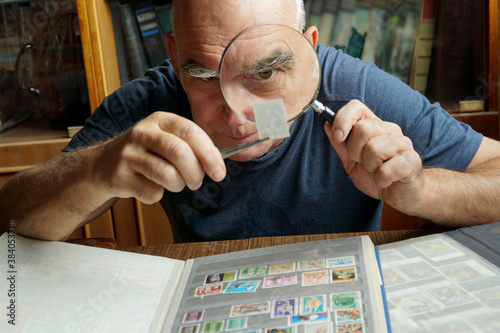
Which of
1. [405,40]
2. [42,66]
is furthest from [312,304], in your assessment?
[42,66]

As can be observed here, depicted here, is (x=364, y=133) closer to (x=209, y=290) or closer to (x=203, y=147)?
(x=203, y=147)

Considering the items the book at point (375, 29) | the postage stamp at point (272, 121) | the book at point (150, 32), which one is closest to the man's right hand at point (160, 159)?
the postage stamp at point (272, 121)

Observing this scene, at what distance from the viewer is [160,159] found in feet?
3.10

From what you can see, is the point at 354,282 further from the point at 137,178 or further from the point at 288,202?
the point at 288,202

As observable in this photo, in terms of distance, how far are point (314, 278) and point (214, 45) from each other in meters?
0.61

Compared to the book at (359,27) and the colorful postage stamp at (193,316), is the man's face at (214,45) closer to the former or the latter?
the colorful postage stamp at (193,316)

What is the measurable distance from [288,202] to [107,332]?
79cm

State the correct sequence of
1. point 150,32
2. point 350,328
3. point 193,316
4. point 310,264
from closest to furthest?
point 350,328, point 193,316, point 310,264, point 150,32

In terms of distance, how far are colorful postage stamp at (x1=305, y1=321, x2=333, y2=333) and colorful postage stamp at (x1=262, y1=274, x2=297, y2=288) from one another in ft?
0.46

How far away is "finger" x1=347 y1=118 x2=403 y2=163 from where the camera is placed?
3.46 feet

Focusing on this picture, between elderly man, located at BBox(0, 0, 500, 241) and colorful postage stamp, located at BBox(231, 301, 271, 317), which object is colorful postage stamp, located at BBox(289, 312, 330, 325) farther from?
elderly man, located at BBox(0, 0, 500, 241)

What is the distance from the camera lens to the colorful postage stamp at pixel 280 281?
94cm

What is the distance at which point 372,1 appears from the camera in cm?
245

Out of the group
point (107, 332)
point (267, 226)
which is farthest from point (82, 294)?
point (267, 226)
